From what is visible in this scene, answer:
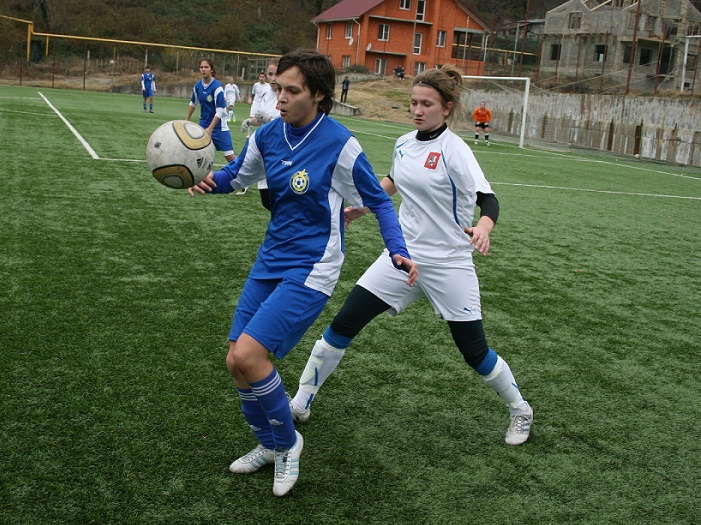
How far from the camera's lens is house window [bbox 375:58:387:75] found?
63.7 metres

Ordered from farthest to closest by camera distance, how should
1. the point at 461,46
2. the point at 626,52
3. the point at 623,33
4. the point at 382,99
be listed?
the point at 461,46, the point at 626,52, the point at 623,33, the point at 382,99

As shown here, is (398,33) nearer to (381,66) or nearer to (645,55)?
(381,66)

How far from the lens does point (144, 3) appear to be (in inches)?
2776

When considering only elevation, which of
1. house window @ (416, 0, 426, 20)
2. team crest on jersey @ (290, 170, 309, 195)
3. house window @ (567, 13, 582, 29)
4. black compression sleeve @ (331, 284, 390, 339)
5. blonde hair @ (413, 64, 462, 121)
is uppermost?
house window @ (416, 0, 426, 20)

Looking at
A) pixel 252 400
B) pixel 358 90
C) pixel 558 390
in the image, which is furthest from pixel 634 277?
pixel 358 90

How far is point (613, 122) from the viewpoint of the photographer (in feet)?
103

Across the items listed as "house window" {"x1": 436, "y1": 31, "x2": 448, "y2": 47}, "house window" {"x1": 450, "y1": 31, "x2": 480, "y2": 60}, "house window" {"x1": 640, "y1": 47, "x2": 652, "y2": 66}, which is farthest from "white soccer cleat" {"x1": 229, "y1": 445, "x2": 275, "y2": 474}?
"house window" {"x1": 436, "y1": 31, "x2": 448, "y2": 47}

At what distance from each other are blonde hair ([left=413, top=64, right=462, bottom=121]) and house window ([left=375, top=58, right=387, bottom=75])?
201 feet

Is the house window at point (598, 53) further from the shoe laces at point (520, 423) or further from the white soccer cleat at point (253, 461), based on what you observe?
the white soccer cleat at point (253, 461)

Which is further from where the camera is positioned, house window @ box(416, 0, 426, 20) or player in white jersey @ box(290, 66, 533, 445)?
house window @ box(416, 0, 426, 20)

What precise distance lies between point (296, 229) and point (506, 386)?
154 cm

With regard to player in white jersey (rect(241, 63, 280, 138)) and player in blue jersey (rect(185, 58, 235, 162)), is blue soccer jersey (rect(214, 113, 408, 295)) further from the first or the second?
player in white jersey (rect(241, 63, 280, 138))

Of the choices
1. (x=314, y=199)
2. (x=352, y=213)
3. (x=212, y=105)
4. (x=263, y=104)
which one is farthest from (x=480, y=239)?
(x=263, y=104)

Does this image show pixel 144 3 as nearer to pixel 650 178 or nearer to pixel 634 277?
pixel 650 178
